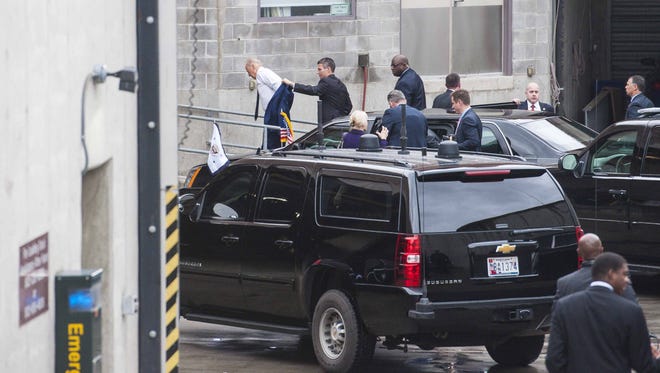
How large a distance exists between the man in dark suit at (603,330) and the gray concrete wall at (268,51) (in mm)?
15937

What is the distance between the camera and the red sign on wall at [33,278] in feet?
22.2

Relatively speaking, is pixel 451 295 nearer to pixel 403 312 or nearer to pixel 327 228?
pixel 403 312

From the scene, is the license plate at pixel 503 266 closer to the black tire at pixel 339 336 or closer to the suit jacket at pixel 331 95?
the black tire at pixel 339 336

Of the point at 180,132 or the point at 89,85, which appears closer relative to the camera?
the point at 89,85

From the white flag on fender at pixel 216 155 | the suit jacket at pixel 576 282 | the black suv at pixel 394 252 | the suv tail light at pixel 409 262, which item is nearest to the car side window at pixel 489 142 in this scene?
the white flag on fender at pixel 216 155

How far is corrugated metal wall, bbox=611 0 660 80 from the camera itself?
2941cm

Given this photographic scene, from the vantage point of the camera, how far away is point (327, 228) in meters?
11.9

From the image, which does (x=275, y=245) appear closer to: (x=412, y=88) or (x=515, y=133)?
(x=515, y=133)

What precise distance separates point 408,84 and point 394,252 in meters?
7.75

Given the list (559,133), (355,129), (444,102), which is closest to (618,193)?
(559,133)

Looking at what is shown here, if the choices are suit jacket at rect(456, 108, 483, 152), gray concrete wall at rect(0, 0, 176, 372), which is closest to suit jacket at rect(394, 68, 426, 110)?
suit jacket at rect(456, 108, 483, 152)

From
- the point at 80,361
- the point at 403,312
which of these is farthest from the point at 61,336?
the point at 403,312

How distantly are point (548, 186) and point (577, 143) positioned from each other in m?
5.29

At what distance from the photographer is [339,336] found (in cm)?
1180
